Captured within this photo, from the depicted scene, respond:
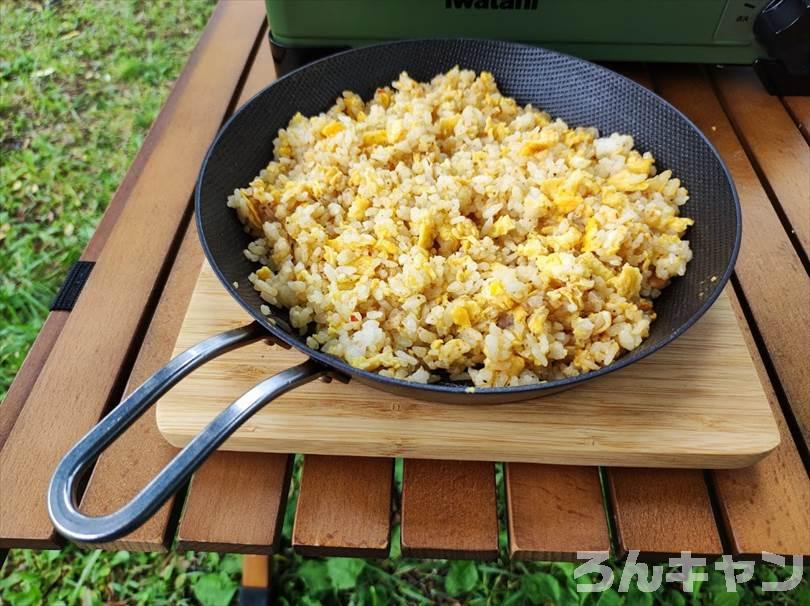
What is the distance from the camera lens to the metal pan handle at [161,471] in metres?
0.71

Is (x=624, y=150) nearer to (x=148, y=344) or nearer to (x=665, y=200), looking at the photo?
(x=665, y=200)

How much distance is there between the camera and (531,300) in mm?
1037

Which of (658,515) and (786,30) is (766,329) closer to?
(658,515)

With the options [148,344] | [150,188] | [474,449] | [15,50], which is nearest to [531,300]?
[474,449]

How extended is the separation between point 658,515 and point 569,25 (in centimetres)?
111

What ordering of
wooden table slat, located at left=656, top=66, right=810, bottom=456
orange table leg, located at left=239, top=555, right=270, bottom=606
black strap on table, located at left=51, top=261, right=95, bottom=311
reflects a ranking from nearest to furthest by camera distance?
wooden table slat, located at left=656, top=66, right=810, bottom=456, black strap on table, located at left=51, top=261, right=95, bottom=311, orange table leg, located at left=239, top=555, right=270, bottom=606

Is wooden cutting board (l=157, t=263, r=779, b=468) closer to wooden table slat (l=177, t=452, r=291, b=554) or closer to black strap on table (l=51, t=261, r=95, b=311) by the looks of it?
wooden table slat (l=177, t=452, r=291, b=554)

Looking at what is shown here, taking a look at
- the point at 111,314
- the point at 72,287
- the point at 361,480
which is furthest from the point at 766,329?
the point at 72,287

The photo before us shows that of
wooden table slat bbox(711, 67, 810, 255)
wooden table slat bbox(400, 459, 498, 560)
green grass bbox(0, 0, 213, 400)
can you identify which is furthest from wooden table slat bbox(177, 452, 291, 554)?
green grass bbox(0, 0, 213, 400)

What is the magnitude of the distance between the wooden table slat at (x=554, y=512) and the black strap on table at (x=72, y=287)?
889mm

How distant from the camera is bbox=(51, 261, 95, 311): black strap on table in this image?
4.17 ft

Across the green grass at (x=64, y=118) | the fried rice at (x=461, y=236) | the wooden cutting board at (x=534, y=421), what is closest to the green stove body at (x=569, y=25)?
the fried rice at (x=461, y=236)

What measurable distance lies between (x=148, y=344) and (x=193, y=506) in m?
0.33

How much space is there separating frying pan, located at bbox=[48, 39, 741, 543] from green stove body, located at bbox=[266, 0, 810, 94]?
164mm
